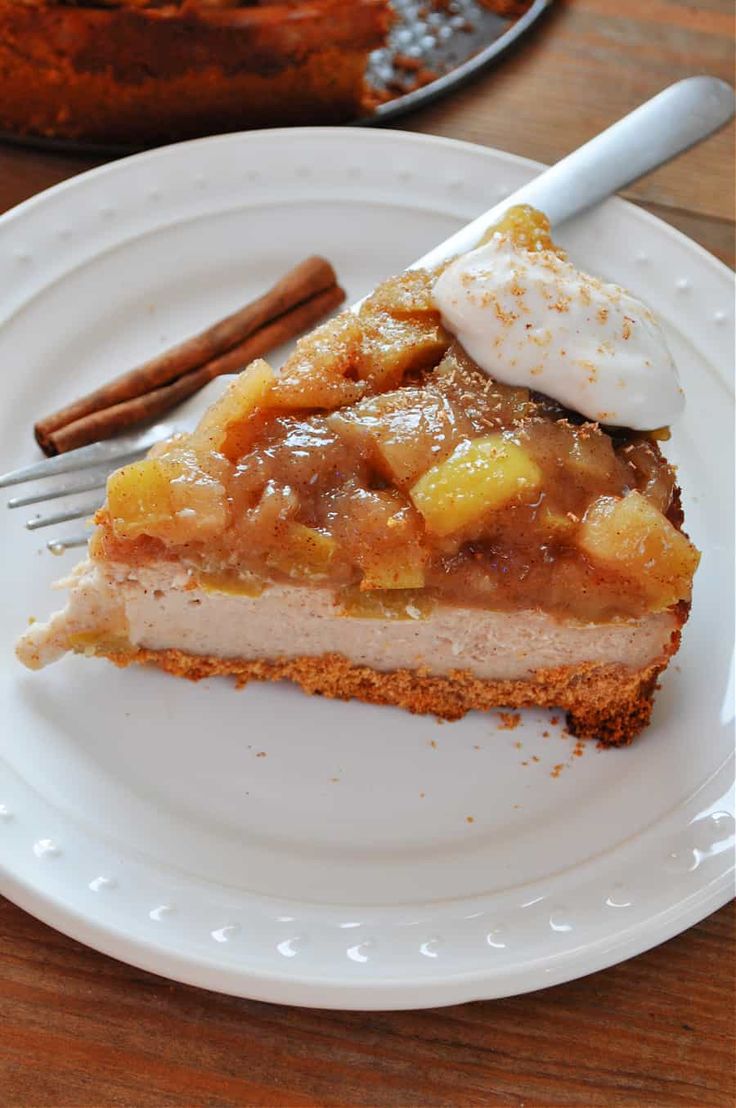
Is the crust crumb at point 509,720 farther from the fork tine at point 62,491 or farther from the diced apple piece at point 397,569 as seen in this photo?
the fork tine at point 62,491

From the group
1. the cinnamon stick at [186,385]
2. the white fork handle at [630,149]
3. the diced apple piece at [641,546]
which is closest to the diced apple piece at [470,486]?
the diced apple piece at [641,546]

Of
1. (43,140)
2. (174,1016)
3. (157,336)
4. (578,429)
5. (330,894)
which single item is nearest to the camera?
(174,1016)

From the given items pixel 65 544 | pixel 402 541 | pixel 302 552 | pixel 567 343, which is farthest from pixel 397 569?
pixel 65 544

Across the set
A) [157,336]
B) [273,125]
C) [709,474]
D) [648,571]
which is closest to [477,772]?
[648,571]

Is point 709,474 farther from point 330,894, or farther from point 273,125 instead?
point 273,125

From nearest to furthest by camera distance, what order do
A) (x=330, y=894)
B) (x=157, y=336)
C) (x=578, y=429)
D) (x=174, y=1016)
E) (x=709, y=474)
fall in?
(x=174, y=1016), (x=330, y=894), (x=578, y=429), (x=709, y=474), (x=157, y=336)

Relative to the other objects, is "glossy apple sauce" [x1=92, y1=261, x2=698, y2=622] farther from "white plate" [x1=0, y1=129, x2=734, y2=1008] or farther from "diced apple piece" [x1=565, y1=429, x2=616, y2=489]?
"white plate" [x1=0, y1=129, x2=734, y2=1008]

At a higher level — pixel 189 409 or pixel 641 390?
pixel 641 390
